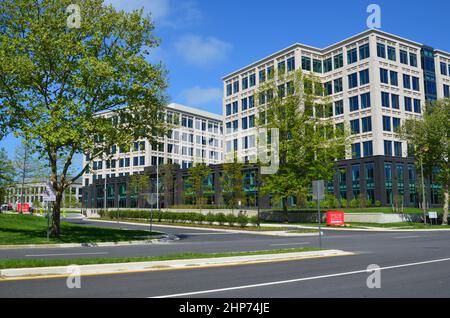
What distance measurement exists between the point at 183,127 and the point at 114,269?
A: 8605 cm

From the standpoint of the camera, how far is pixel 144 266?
11578 millimetres

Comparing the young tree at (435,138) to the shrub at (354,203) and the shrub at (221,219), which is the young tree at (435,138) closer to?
the shrub at (354,203)

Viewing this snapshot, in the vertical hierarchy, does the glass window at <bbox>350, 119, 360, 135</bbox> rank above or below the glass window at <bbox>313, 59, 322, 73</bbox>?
below

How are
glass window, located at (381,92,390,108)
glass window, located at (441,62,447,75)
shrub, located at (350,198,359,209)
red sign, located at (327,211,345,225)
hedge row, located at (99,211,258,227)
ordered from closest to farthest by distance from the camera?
hedge row, located at (99,211,258,227), red sign, located at (327,211,345,225), shrub, located at (350,198,359,209), glass window, located at (381,92,390,108), glass window, located at (441,62,447,75)

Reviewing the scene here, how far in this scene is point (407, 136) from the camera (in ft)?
147

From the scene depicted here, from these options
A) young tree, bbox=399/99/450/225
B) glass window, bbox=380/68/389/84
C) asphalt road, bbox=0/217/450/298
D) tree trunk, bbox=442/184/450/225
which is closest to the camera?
asphalt road, bbox=0/217/450/298

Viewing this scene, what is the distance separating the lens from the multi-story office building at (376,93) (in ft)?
190

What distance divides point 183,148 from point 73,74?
74.4m

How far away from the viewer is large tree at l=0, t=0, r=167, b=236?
2000cm

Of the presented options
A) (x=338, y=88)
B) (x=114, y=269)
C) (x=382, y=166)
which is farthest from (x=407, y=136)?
(x=114, y=269)

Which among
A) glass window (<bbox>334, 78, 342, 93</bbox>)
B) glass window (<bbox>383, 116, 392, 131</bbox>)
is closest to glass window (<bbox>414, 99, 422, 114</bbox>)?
glass window (<bbox>383, 116, 392, 131</bbox>)

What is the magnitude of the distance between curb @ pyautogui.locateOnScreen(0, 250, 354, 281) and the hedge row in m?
22.9

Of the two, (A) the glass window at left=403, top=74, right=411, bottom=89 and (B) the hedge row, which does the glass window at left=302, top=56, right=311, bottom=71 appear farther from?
(B) the hedge row

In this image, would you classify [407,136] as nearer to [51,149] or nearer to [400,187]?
[400,187]
